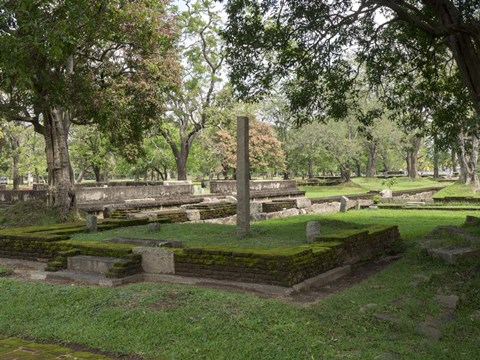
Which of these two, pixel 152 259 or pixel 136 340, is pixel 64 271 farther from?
pixel 136 340

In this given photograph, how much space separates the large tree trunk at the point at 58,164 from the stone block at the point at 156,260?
26.6ft

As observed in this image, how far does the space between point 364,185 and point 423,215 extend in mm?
23464

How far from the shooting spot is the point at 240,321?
5.25 meters

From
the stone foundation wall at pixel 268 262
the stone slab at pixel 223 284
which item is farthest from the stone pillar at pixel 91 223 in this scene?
the stone foundation wall at pixel 268 262

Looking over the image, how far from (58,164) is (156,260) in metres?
9.10

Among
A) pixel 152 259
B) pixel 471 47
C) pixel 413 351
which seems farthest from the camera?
pixel 471 47

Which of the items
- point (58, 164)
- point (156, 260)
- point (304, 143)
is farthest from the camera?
point (304, 143)

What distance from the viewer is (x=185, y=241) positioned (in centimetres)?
965

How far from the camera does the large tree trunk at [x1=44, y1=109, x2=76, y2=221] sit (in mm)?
15359

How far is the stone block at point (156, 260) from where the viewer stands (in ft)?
25.9

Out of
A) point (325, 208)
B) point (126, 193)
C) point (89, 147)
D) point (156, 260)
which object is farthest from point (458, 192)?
point (89, 147)

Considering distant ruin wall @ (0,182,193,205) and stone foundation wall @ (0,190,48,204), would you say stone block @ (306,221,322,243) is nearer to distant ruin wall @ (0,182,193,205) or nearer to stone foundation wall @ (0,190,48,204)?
distant ruin wall @ (0,182,193,205)

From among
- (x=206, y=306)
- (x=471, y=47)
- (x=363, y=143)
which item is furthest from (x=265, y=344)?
(x=363, y=143)

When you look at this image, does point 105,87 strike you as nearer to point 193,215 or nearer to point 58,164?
point 58,164
